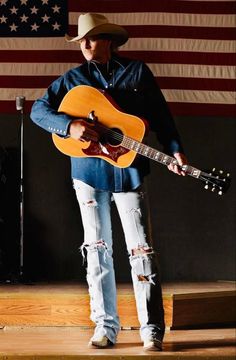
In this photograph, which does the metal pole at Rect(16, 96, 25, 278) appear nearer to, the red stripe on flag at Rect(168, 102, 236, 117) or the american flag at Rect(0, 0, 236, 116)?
the american flag at Rect(0, 0, 236, 116)

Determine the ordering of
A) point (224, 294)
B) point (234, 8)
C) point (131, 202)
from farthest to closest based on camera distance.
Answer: point (234, 8)
point (224, 294)
point (131, 202)

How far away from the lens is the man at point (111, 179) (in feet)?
11.8

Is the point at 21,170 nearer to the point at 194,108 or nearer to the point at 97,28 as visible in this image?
the point at 194,108

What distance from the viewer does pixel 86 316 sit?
4484 millimetres

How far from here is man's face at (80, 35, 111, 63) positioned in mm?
3652

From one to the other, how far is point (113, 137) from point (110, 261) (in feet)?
1.99

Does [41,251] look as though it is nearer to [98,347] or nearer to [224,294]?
[224,294]

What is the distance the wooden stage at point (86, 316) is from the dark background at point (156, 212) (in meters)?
0.71

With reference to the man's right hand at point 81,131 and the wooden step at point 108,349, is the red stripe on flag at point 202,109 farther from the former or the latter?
the man's right hand at point 81,131

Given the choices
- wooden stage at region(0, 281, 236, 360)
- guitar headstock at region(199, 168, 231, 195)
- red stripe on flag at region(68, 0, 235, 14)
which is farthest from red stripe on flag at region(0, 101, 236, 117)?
guitar headstock at region(199, 168, 231, 195)

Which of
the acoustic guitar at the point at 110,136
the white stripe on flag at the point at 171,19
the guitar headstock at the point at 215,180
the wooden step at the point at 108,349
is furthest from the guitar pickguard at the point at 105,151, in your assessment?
the white stripe on flag at the point at 171,19

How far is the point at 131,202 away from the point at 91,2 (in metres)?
2.36

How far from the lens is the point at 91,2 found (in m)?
5.48

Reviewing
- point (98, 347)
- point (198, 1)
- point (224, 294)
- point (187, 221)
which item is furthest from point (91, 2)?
point (98, 347)
